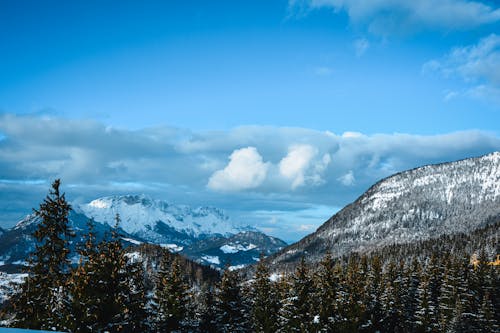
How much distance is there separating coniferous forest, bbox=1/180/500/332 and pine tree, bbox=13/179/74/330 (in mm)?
68

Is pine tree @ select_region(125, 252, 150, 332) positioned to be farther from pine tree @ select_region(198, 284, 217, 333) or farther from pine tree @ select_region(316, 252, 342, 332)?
pine tree @ select_region(316, 252, 342, 332)

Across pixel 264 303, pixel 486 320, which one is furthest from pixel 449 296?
pixel 264 303

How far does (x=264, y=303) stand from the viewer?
48.1 metres

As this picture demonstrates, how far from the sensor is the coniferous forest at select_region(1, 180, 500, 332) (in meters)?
27.7

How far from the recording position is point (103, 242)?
3009cm

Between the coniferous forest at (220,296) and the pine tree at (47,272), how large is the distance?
0.22ft

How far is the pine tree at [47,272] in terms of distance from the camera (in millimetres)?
28516

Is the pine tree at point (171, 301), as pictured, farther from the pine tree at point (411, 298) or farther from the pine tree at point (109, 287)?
the pine tree at point (411, 298)

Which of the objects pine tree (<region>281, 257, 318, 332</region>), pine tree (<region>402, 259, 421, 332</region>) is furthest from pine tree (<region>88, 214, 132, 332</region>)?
pine tree (<region>402, 259, 421, 332</region>)

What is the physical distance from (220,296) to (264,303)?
18.8 ft

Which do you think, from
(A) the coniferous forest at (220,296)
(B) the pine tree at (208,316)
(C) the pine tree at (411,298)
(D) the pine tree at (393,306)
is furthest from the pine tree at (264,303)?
(C) the pine tree at (411,298)

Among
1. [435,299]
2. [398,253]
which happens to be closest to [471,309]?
[435,299]

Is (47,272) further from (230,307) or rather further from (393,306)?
(393,306)

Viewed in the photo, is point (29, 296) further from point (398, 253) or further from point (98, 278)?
point (398, 253)
